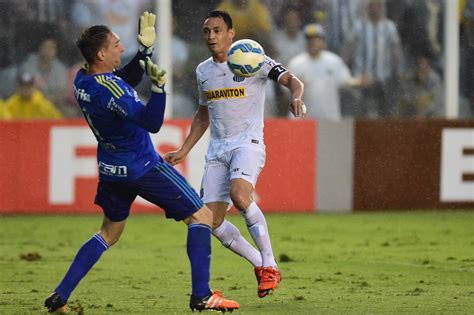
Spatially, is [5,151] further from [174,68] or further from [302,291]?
[302,291]

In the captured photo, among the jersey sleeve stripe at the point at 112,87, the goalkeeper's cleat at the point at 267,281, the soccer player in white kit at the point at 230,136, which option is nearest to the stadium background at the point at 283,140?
the soccer player in white kit at the point at 230,136

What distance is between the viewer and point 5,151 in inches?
620

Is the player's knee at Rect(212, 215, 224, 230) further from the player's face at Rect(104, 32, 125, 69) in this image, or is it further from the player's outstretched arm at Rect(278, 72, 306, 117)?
the player's face at Rect(104, 32, 125, 69)

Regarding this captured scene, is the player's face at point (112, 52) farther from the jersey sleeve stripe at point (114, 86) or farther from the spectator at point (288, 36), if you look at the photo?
the spectator at point (288, 36)

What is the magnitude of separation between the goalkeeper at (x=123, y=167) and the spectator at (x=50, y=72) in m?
8.23

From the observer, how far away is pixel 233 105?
952cm

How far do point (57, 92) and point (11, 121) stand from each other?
2.87ft

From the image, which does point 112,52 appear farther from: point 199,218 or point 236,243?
point 236,243

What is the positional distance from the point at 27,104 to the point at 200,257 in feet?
28.5

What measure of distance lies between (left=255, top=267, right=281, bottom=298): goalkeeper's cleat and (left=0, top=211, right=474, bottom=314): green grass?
10cm

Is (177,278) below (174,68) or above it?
below

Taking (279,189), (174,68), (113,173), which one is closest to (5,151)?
(174,68)

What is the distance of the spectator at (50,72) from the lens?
1638cm

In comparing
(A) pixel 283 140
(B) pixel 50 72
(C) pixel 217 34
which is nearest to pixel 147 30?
(C) pixel 217 34
